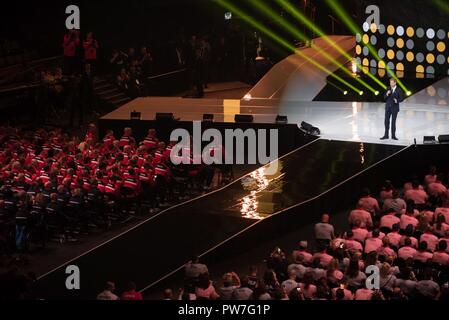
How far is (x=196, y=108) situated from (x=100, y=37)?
18.5 feet

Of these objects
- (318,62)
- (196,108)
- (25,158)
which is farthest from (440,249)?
(318,62)

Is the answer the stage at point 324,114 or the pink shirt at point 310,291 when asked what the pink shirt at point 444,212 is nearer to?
the pink shirt at point 310,291

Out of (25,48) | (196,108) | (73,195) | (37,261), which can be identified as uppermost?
(25,48)

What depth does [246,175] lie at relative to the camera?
21.4m

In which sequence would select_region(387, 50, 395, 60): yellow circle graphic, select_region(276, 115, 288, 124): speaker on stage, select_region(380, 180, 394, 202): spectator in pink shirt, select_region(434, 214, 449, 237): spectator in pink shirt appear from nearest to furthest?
select_region(434, 214, 449, 237): spectator in pink shirt → select_region(380, 180, 394, 202): spectator in pink shirt → select_region(276, 115, 288, 124): speaker on stage → select_region(387, 50, 395, 60): yellow circle graphic

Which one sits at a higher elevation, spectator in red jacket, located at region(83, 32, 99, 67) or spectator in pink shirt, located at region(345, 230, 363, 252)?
spectator in red jacket, located at region(83, 32, 99, 67)

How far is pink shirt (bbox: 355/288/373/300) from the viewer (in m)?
14.0

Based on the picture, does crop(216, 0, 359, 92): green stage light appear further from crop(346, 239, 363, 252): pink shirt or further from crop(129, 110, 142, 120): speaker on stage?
crop(346, 239, 363, 252): pink shirt

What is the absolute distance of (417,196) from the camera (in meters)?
18.7

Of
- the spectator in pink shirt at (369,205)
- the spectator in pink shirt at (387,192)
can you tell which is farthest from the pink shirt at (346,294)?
the spectator in pink shirt at (387,192)

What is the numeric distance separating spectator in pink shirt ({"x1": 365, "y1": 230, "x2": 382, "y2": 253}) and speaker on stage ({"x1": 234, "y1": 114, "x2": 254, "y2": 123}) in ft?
27.5

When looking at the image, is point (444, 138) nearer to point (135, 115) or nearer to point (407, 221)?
point (407, 221)

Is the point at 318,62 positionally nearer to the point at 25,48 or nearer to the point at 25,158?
the point at 25,48

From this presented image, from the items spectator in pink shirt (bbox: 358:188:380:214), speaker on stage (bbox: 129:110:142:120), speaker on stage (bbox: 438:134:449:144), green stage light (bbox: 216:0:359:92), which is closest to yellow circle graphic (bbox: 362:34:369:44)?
green stage light (bbox: 216:0:359:92)
